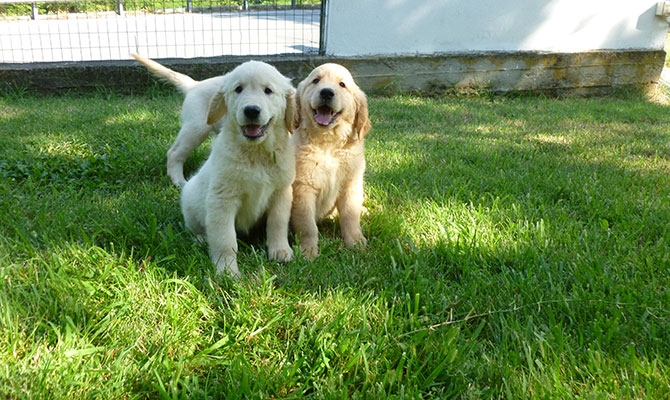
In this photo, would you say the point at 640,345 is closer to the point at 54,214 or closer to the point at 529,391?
the point at 529,391

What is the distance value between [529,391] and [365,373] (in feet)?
1.54

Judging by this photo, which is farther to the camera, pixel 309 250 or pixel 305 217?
pixel 305 217

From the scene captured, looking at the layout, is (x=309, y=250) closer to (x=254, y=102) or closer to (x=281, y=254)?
(x=281, y=254)

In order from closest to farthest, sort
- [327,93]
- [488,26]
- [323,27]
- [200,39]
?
[327,93]
[323,27]
[488,26]
[200,39]

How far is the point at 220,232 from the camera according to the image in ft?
7.42

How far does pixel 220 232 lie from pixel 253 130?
19.4 inches

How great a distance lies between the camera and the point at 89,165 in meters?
3.39

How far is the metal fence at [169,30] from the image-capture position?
6578 millimetres

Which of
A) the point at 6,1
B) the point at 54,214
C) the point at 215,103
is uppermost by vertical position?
the point at 6,1

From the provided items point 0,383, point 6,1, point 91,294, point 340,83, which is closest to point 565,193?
point 340,83

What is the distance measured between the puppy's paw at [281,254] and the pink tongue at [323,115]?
2.33 ft

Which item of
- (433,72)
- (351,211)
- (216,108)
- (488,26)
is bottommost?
(351,211)

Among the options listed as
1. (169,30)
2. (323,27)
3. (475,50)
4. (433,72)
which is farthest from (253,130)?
(169,30)

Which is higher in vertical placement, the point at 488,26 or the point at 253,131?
the point at 488,26
